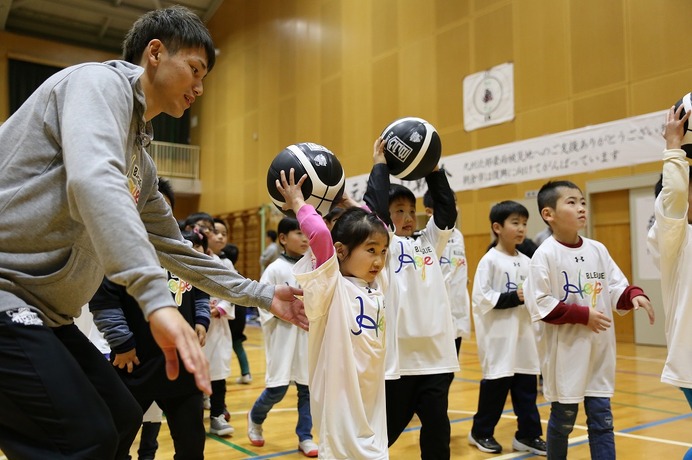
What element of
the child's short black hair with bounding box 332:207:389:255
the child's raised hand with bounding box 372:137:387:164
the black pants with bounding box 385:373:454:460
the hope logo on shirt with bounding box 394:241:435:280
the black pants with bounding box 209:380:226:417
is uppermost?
the child's raised hand with bounding box 372:137:387:164

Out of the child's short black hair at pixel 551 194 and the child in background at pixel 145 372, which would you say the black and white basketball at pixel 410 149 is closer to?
the child's short black hair at pixel 551 194

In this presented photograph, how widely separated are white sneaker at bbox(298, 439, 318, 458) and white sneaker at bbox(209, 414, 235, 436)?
75cm

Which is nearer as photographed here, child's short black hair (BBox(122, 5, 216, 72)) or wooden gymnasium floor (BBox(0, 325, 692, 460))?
child's short black hair (BBox(122, 5, 216, 72))

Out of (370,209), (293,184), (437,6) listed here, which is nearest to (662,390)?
(370,209)

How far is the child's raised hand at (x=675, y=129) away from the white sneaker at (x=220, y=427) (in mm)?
3533

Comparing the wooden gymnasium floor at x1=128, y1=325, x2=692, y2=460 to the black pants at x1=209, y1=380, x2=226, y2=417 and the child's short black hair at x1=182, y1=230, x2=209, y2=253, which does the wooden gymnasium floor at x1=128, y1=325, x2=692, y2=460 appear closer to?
the black pants at x1=209, y1=380, x2=226, y2=417

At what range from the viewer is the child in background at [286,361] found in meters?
4.21

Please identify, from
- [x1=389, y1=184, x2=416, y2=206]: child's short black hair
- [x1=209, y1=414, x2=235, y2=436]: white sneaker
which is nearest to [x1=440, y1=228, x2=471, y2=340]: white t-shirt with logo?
[x1=389, y1=184, x2=416, y2=206]: child's short black hair

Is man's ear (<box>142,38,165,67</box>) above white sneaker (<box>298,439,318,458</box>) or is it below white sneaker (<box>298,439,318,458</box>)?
above

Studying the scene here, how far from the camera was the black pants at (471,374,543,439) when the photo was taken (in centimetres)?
408

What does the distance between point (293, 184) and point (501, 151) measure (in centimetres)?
789

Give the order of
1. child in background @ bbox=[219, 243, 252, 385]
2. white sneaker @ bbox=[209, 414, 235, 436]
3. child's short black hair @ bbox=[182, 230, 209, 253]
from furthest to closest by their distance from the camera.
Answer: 1. child in background @ bbox=[219, 243, 252, 385]
2. white sneaker @ bbox=[209, 414, 235, 436]
3. child's short black hair @ bbox=[182, 230, 209, 253]

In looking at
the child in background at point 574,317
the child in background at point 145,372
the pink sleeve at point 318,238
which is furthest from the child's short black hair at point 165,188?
the child in background at point 574,317

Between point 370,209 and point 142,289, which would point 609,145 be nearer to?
point 370,209
